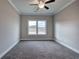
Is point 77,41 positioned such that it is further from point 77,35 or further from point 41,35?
point 41,35

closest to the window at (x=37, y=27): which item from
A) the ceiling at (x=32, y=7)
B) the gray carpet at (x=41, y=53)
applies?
the ceiling at (x=32, y=7)

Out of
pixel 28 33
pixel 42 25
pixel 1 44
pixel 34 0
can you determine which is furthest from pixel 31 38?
pixel 1 44

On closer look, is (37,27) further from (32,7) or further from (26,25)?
(32,7)

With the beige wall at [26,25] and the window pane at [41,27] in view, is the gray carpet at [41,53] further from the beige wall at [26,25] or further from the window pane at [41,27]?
the window pane at [41,27]

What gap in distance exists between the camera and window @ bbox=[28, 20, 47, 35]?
10.5 metres

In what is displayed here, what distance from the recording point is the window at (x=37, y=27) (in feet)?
34.4

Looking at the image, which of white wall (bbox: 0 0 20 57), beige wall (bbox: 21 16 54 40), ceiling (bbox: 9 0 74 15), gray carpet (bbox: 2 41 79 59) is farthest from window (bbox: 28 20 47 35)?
white wall (bbox: 0 0 20 57)

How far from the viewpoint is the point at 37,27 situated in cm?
1056

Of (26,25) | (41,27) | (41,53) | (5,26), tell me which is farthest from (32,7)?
(41,27)

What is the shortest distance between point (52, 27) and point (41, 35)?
129 cm

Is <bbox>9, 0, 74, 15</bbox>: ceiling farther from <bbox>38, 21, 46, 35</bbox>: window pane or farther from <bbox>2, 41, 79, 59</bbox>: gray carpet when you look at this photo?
<bbox>38, 21, 46, 35</bbox>: window pane

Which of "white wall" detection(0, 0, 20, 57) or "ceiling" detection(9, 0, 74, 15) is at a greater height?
"ceiling" detection(9, 0, 74, 15)

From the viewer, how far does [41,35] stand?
1045 cm

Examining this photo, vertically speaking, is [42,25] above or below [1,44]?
above
